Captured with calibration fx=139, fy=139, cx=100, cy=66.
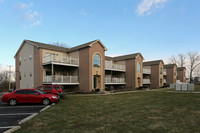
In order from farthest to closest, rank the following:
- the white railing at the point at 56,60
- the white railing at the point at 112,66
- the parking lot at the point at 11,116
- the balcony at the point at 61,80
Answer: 1. the white railing at the point at 112,66
2. the white railing at the point at 56,60
3. the balcony at the point at 61,80
4. the parking lot at the point at 11,116

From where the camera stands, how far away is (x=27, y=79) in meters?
23.4

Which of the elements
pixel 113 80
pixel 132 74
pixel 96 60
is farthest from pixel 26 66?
pixel 132 74

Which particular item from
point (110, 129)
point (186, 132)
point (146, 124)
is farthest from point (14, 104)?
point (186, 132)

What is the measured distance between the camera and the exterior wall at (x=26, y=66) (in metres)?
22.5

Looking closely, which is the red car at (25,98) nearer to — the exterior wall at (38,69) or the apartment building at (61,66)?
the apartment building at (61,66)

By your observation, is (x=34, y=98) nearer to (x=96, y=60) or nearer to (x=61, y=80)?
(x=61, y=80)

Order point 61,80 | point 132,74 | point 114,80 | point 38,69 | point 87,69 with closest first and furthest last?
point 61,80
point 38,69
point 87,69
point 114,80
point 132,74

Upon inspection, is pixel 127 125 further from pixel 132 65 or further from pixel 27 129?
pixel 132 65

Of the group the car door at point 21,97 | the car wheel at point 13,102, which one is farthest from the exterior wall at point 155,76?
the car wheel at point 13,102

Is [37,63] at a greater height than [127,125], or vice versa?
[37,63]

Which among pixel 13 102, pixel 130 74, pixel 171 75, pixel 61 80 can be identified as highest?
pixel 130 74

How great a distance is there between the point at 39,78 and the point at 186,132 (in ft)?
65.0

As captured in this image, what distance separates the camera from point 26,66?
78.7ft

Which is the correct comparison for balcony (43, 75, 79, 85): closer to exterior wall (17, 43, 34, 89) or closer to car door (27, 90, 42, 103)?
exterior wall (17, 43, 34, 89)
